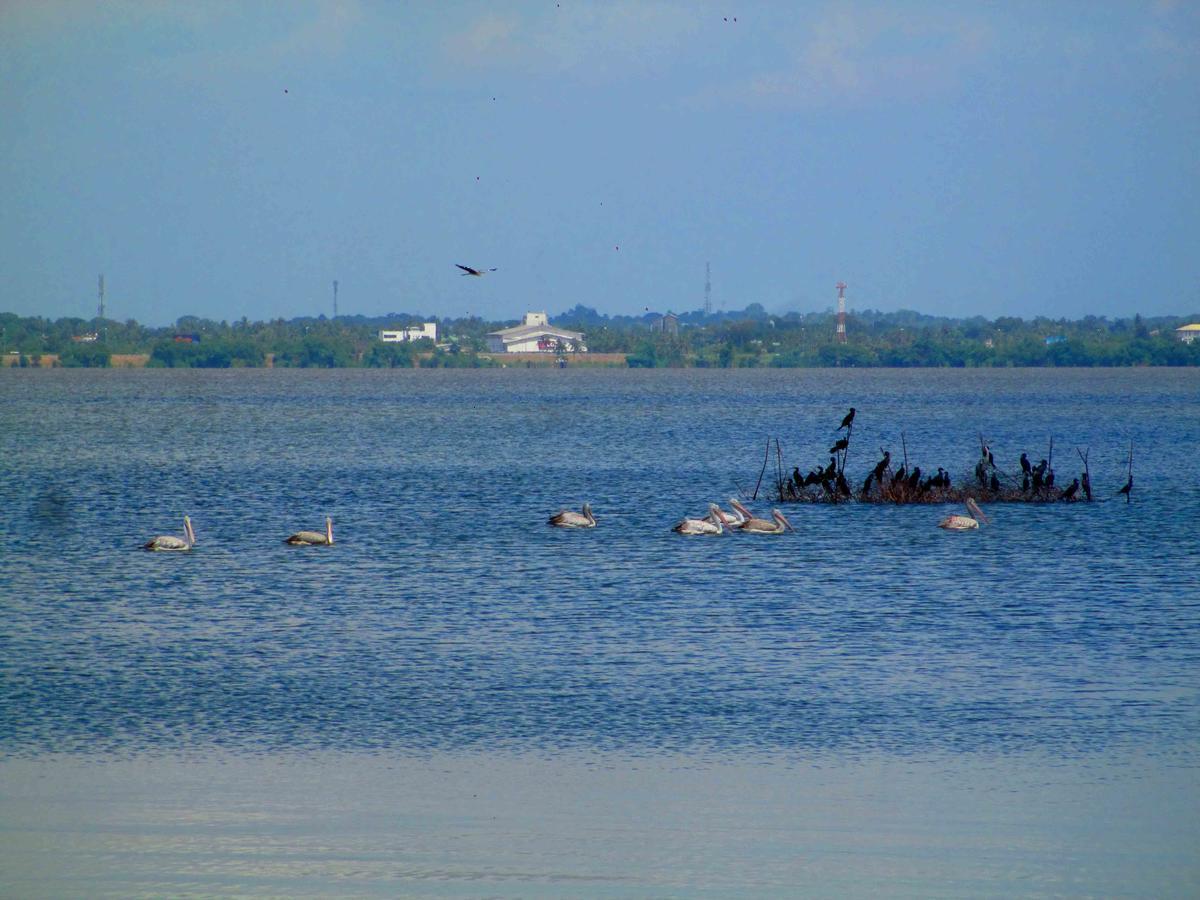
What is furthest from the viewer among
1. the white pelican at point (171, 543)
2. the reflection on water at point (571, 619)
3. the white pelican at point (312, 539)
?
the white pelican at point (312, 539)

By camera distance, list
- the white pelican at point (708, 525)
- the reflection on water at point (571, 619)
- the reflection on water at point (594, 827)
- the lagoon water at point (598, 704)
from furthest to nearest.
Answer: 1. the white pelican at point (708, 525)
2. the reflection on water at point (571, 619)
3. the lagoon water at point (598, 704)
4. the reflection on water at point (594, 827)

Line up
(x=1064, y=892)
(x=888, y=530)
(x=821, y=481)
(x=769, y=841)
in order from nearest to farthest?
(x=1064, y=892) → (x=769, y=841) → (x=888, y=530) → (x=821, y=481)

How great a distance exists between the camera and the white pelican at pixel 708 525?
3294 cm

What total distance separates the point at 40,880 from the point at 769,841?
16.8 feet

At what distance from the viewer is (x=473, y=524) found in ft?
119

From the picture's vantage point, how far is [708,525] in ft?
108

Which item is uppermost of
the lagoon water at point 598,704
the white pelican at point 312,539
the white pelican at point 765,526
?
the white pelican at point 765,526

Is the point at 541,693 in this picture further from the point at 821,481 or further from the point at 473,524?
the point at 821,481

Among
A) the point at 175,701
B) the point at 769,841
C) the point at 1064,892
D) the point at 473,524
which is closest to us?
the point at 1064,892

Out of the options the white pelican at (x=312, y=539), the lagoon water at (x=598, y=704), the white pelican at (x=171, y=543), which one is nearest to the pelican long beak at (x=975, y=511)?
the lagoon water at (x=598, y=704)

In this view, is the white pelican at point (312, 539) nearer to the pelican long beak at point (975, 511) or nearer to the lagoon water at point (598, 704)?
the lagoon water at point (598, 704)

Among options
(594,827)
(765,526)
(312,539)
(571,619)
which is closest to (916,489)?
(765,526)

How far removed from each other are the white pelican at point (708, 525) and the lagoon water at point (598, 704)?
89cm

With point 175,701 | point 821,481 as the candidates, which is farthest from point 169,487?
point 175,701
